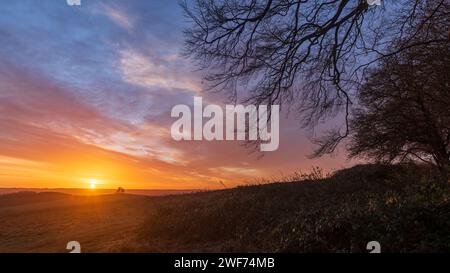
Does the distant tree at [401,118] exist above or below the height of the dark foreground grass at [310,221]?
above

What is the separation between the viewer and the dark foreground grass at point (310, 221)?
7773mm

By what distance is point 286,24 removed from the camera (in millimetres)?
12320

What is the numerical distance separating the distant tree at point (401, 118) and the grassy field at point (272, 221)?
1.19 m

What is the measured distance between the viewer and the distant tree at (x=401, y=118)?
1691 cm

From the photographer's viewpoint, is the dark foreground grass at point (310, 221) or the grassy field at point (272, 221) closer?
the dark foreground grass at point (310, 221)

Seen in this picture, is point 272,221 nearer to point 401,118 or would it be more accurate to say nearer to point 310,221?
point 310,221

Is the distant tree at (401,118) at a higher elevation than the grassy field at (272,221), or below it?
higher

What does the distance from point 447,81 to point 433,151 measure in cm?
495

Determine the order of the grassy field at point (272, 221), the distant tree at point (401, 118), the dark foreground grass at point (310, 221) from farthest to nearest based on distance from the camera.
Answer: the distant tree at point (401, 118), the grassy field at point (272, 221), the dark foreground grass at point (310, 221)

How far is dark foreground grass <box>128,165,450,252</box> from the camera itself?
25.5ft

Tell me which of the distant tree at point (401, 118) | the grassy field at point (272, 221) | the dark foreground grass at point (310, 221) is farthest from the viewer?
the distant tree at point (401, 118)

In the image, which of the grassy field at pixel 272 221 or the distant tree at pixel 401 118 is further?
the distant tree at pixel 401 118

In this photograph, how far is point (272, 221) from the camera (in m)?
12.1

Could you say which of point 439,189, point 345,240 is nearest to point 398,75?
point 439,189
